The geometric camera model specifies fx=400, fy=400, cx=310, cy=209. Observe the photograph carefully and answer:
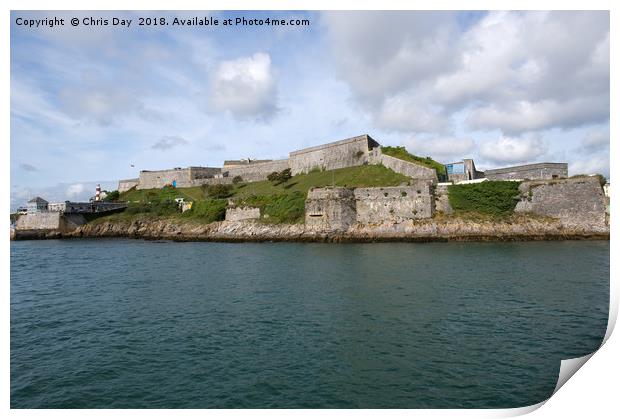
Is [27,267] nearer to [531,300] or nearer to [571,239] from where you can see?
[531,300]

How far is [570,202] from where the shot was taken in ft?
89.6

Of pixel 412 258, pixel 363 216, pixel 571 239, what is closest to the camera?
pixel 412 258

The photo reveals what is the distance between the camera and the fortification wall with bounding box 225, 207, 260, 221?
121ft

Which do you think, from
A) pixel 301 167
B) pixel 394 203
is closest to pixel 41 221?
pixel 301 167

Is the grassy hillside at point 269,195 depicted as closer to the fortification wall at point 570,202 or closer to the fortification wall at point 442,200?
the fortification wall at point 442,200

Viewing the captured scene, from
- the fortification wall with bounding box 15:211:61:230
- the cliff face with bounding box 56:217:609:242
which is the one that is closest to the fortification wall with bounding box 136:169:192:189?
the fortification wall with bounding box 15:211:61:230

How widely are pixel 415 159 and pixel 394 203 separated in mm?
8668

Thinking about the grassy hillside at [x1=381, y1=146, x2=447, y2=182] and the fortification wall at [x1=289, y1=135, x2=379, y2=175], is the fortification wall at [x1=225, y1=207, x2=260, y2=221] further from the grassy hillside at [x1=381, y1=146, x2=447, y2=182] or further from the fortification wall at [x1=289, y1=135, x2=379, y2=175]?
the grassy hillside at [x1=381, y1=146, x2=447, y2=182]

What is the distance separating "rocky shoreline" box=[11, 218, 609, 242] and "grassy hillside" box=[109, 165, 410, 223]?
4.67 feet

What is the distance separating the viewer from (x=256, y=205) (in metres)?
37.2

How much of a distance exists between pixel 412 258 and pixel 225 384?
1451 centimetres

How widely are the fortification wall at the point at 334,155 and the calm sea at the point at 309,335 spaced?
2741 cm

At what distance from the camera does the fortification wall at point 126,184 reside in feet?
216

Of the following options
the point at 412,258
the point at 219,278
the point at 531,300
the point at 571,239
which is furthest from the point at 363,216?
the point at 531,300
